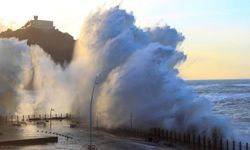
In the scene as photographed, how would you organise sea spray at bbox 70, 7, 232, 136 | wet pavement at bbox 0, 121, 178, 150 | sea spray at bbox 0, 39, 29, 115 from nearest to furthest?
wet pavement at bbox 0, 121, 178, 150, sea spray at bbox 70, 7, 232, 136, sea spray at bbox 0, 39, 29, 115

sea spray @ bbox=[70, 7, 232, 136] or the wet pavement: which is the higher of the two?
sea spray @ bbox=[70, 7, 232, 136]

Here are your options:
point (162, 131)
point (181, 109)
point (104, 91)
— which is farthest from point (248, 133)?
point (104, 91)

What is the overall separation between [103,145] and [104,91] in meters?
19.4

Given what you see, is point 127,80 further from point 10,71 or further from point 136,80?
point 10,71

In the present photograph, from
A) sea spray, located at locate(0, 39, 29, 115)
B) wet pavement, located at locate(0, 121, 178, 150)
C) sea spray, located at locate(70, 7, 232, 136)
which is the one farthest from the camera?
sea spray, located at locate(0, 39, 29, 115)

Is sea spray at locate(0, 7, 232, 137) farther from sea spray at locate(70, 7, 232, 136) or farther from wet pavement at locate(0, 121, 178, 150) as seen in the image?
wet pavement at locate(0, 121, 178, 150)

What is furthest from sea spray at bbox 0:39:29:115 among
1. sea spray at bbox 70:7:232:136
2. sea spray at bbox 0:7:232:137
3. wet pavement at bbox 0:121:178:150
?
wet pavement at bbox 0:121:178:150

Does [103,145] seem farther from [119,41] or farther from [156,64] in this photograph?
[119,41]

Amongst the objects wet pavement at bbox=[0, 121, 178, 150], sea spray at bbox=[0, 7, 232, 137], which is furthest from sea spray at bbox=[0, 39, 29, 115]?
wet pavement at bbox=[0, 121, 178, 150]

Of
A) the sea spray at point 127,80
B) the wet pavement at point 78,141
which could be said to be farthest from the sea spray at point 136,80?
the wet pavement at point 78,141

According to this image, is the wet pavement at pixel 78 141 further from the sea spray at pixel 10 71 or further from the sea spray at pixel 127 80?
the sea spray at pixel 10 71

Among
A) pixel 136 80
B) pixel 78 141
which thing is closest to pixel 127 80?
pixel 136 80

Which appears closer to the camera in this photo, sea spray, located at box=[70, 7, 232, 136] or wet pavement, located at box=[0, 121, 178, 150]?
wet pavement, located at box=[0, 121, 178, 150]

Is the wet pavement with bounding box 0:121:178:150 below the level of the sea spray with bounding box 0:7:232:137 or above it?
below
